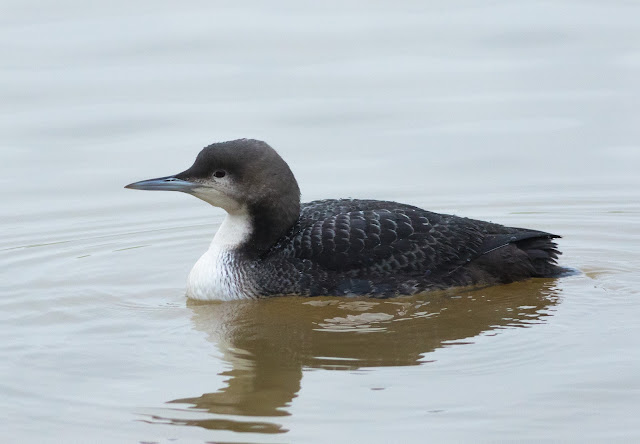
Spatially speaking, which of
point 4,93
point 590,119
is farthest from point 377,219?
point 4,93

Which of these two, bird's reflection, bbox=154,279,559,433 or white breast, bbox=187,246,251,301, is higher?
white breast, bbox=187,246,251,301

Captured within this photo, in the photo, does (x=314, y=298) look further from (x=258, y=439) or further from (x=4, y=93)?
(x=4, y=93)

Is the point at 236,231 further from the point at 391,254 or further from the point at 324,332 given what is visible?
the point at 324,332

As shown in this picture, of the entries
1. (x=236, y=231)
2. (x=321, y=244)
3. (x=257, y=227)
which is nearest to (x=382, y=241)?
(x=321, y=244)

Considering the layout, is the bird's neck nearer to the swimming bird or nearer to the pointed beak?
the swimming bird

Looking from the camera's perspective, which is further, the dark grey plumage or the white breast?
the white breast

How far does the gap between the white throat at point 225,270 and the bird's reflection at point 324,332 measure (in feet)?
0.27

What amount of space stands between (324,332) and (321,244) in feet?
2.46

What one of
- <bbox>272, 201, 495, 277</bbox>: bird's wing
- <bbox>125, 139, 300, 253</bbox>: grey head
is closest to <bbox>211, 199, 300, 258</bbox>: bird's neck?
<bbox>125, 139, 300, 253</bbox>: grey head

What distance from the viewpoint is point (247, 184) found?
791 centimetres

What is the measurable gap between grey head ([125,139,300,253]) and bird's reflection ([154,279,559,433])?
53 cm

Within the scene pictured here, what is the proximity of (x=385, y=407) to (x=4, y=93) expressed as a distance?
766cm

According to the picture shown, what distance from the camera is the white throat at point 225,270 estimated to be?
310 inches

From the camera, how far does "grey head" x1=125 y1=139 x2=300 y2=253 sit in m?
7.88
